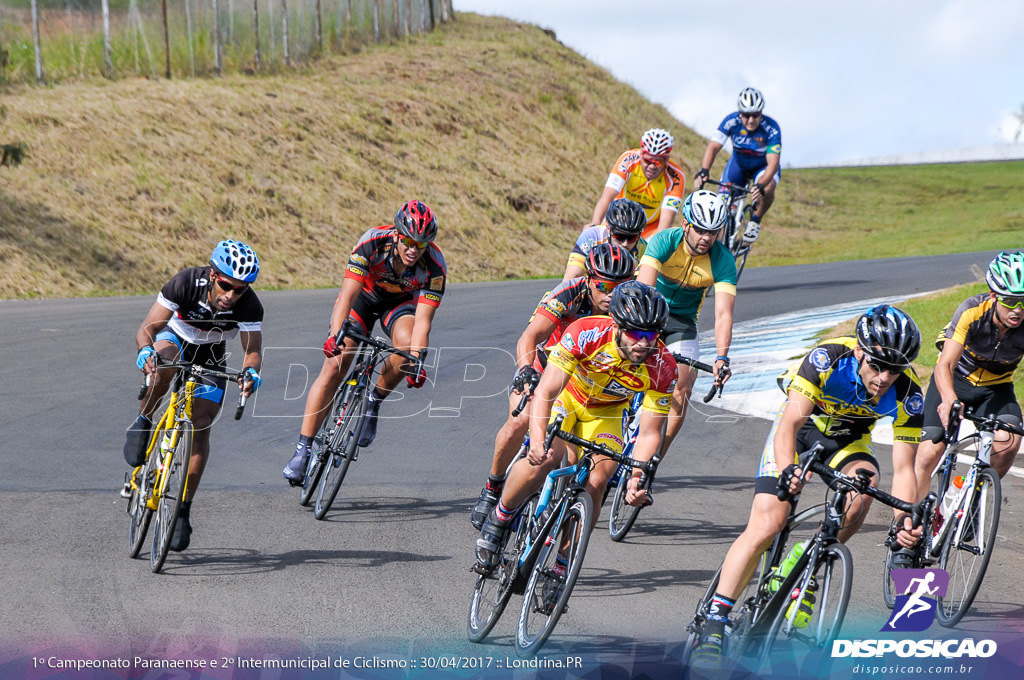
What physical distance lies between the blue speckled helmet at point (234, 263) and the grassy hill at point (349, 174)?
1407 cm

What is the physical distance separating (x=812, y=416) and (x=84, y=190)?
2118 cm

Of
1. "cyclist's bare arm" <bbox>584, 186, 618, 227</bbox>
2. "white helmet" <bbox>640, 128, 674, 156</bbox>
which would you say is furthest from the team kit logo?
"white helmet" <bbox>640, 128, 674, 156</bbox>

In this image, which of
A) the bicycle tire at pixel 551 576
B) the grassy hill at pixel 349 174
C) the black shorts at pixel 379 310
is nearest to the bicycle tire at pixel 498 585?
the bicycle tire at pixel 551 576

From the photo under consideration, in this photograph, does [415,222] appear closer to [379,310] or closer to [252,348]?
[379,310]

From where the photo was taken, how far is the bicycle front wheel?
7.81m

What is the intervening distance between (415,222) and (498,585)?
3.11 metres

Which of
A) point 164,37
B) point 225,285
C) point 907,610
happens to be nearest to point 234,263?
point 225,285

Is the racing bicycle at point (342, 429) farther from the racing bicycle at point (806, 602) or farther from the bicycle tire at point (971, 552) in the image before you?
the bicycle tire at point (971, 552)

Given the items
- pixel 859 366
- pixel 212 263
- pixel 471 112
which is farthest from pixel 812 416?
pixel 471 112

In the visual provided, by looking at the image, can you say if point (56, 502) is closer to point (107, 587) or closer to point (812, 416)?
point (107, 587)

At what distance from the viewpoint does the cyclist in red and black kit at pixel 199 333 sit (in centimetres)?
699

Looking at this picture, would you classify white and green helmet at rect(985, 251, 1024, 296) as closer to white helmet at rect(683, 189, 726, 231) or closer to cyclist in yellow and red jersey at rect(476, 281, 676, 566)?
white helmet at rect(683, 189, 726, 231)

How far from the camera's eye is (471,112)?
38.4 metres

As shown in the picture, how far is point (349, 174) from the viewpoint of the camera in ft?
101
